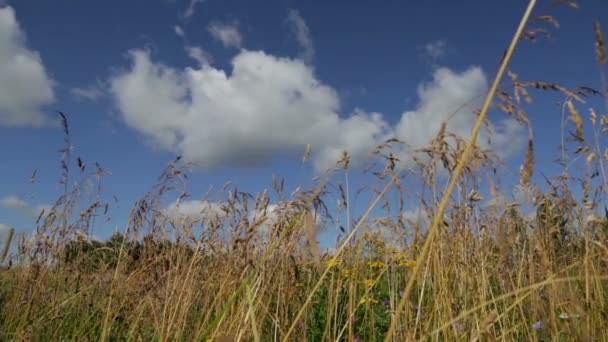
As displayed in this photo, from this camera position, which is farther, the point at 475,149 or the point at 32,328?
the point at 32,328

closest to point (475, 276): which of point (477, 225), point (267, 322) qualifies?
point (477, 225)

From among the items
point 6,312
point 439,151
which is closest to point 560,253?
point 439,151

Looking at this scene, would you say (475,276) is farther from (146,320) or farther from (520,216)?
(146,320)

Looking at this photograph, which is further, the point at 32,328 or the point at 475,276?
the point at 32,328

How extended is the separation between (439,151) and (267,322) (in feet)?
7.93

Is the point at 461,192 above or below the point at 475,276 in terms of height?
above

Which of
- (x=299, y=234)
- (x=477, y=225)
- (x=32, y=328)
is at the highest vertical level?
(x=477, y=225)

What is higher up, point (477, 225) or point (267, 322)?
point (477, 225)

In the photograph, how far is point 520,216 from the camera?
2.73 metres

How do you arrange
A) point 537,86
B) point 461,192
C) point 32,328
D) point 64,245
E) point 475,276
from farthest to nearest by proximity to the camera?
point 64,245, point 32,328, point 475,276, point 461,192, point 537,86

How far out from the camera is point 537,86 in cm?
126

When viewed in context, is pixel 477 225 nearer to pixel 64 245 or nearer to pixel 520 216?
pixel 520 216

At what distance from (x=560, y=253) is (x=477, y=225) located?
767 millimetres

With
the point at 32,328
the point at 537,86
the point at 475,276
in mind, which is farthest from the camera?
the point at 32,328
